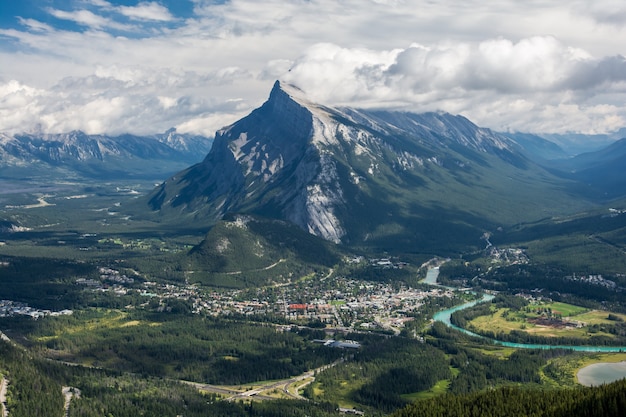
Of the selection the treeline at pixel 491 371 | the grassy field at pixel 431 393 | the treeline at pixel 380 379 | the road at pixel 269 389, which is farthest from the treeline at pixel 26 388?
the treeline at pixel 491 371

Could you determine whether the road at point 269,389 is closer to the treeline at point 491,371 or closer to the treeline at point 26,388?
the treeline at point 26,388

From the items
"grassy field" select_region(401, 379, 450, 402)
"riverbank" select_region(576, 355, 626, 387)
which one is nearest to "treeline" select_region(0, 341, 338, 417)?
"grassy field" select_region(401, 379, 450, 402)

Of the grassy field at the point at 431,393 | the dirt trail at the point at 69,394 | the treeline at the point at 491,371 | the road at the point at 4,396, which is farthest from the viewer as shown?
the treeline at the point at 491,371

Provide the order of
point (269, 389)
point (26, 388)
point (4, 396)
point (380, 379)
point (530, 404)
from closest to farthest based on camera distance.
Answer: point (530, 404) → point (4, 396) → point (26, 388) → point (269, 389) → point (380, 379)

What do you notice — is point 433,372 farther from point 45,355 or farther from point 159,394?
point 45,355

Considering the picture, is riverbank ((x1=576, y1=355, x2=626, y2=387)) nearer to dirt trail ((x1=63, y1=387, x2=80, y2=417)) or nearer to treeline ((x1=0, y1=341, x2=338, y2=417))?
treeline ((x1=0, y1=341, x2=338, y2=417))

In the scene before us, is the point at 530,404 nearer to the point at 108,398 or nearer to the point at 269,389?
the point at 269,389

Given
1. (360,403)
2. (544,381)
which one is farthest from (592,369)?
(360,403)

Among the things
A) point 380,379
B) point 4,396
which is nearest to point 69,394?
point 4,396
